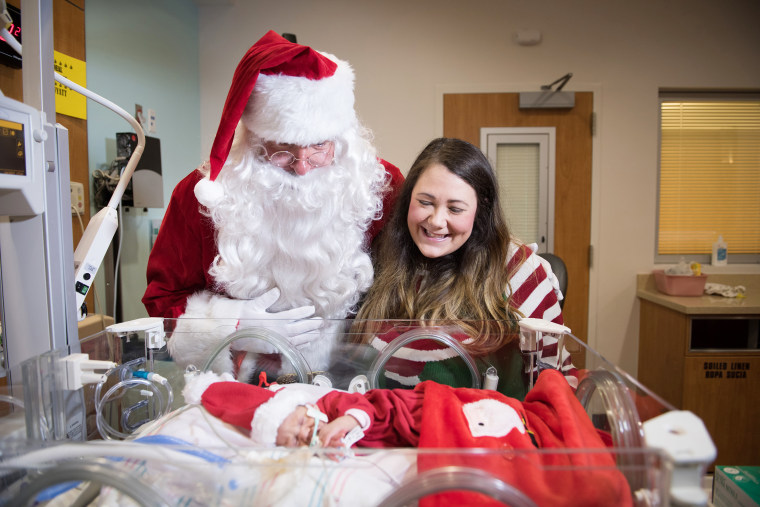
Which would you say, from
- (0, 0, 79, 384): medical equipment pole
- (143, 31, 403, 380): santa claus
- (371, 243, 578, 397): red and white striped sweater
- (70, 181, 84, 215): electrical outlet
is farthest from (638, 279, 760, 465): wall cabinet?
(70, 181, 84, 215): electrical outlet

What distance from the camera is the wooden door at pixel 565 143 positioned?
291cm

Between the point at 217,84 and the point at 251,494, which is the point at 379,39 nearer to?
the point at 217,84

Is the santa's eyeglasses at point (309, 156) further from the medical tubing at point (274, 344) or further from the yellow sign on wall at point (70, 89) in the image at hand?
the yellow sign on wall at point (70, 89)

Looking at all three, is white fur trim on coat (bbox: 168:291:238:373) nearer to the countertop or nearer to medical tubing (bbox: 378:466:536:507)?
medical tubing (bbox: 378:466:536:507)

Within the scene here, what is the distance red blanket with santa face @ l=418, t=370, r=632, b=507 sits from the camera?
0.50 metres

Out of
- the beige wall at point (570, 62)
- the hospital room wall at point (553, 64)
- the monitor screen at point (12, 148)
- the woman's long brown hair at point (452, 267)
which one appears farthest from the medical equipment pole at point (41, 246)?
the beige wall at point (570, 62)

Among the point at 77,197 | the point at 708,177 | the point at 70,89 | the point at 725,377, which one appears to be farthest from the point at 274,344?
the point at 708,177

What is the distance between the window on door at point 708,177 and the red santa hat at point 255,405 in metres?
2.96

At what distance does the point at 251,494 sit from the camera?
0.54 metres

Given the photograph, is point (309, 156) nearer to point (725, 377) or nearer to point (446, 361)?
point (446, 361)

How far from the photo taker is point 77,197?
1833mm

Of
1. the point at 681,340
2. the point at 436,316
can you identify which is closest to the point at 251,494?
the point at 436,316

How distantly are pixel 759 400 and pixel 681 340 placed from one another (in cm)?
45

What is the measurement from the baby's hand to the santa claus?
1.13 feet
